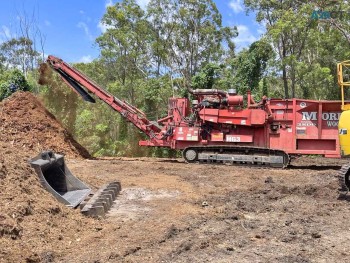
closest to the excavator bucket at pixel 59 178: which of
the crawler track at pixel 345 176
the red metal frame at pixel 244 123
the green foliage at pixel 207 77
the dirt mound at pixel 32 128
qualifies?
the crawler track at pixel 345 176

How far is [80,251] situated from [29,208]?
1227mm

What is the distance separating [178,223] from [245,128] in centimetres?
939

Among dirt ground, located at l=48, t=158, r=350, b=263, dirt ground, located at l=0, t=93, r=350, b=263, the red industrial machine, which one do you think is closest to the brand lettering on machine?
the red industrial machine

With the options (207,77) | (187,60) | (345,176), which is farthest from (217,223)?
(187,60)

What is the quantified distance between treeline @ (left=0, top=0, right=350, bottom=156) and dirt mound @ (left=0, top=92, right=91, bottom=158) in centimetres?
324

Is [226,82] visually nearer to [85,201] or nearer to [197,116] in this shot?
[197,116]

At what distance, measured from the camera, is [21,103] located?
16.0 m

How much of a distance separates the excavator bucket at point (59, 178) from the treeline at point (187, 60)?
36.6 feet

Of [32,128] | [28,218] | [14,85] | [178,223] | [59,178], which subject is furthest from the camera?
[14,85]

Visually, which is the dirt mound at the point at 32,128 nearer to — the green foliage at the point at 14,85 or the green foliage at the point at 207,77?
the green foliage at the point at 14,85

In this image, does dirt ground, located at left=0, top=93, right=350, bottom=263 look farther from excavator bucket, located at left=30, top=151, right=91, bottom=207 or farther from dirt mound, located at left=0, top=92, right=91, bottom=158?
dirt mound, located at left=0, top=92, right=91, bottom=158

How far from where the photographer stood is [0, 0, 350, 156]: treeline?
22.0 metres

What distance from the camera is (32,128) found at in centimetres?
1523

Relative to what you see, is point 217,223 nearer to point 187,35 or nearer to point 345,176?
point 345,176
